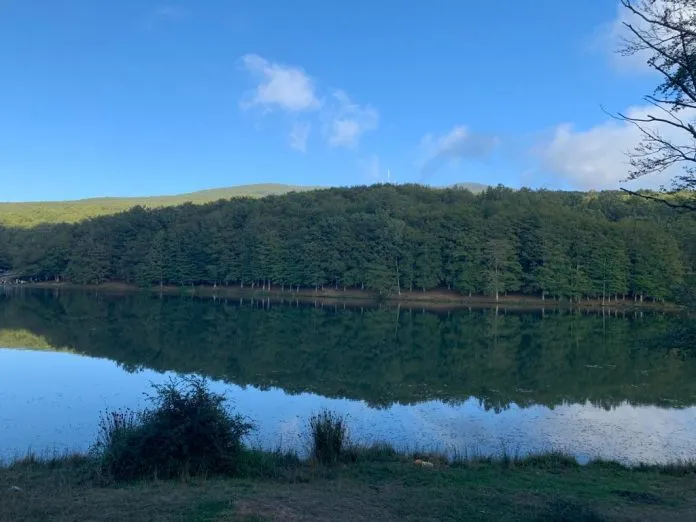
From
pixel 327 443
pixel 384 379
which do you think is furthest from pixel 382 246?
pixel 327 443

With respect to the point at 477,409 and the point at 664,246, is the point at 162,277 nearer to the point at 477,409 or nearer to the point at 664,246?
the point at 664,246

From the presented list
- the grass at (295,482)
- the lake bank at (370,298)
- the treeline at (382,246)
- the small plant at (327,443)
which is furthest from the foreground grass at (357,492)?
the treeline at (382,246)

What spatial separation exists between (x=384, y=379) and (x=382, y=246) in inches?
1986

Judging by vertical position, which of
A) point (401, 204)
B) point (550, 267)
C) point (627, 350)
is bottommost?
point (627, 350)

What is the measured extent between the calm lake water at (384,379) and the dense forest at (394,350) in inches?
4.3

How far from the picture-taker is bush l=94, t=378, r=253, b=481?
8.10 metres

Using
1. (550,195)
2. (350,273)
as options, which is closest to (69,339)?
(350,273)

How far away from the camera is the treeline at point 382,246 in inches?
2525

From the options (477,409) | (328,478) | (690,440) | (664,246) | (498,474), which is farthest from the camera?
(664,246)

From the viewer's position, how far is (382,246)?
7162cm

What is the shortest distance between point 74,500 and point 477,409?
12.3 metres

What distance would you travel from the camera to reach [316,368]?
23656 millimetres

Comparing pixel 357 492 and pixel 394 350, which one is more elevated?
pixel 357 492

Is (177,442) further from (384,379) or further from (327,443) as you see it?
(384,379)
